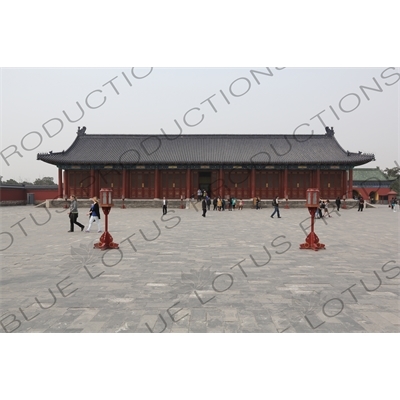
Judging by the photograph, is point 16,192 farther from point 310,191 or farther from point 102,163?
point 310,191

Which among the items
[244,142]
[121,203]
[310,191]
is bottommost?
[121,203]

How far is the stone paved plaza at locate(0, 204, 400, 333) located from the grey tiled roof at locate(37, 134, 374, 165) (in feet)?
86.6

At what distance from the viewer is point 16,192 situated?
4272cm

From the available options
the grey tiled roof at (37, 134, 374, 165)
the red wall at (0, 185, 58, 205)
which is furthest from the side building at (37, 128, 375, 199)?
the red wall at (0, 185, 58, 205)

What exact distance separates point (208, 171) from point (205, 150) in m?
2.78

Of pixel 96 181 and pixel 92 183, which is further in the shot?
pixel 96 181

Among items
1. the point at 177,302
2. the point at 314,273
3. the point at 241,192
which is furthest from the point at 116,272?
the point at 241,192

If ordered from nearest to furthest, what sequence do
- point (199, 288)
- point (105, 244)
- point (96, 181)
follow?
point (199, 288) < point (105, 244) < point (96, 181)

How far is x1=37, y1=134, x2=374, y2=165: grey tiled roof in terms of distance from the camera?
1387 inches

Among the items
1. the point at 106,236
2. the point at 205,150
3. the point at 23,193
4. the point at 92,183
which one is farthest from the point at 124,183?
the point at 106,236

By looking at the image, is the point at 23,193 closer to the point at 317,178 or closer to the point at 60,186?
the point at 60,186

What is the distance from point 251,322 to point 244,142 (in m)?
36.9

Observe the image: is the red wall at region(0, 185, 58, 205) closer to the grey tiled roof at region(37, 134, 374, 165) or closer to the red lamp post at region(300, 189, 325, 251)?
the grey tiled roof at region(37, 134, 374, 165)

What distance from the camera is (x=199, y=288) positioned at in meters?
5.73
